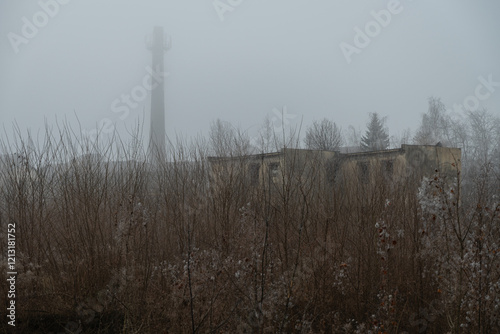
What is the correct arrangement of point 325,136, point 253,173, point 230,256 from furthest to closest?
point 325,136, point 253,173, point 230,256

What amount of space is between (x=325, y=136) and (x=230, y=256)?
98.2 ft

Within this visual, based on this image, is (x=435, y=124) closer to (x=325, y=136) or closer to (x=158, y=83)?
(x=325, y=136)

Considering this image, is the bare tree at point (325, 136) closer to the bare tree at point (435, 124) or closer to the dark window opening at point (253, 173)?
the bare tree at point (435, 124)

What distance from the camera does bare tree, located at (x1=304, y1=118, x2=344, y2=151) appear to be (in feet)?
107

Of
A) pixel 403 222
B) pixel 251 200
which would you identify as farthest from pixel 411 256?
pixel 251 200

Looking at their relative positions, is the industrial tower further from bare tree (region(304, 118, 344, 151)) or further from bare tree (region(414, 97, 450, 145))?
bare tree (region(414, 97, 450, 145))

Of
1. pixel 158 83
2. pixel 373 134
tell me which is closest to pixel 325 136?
pixel 373 134

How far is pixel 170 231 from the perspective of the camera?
5453 mm

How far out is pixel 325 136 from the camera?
33.3m

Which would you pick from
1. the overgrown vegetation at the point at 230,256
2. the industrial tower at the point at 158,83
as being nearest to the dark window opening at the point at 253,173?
the overgrown vegetation at the point at 230,256

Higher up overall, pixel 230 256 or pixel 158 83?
pixel 158 83

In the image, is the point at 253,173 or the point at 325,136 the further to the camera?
Result: the point at 325,136

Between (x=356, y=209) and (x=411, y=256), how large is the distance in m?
0.96

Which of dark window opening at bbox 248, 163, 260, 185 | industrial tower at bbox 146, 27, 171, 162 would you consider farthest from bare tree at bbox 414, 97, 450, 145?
dark window opening at bbox 248, 163, 260, 185
